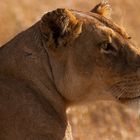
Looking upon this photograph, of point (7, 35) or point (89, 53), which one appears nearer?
point (89, 53)

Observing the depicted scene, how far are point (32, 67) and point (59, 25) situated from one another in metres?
0.34

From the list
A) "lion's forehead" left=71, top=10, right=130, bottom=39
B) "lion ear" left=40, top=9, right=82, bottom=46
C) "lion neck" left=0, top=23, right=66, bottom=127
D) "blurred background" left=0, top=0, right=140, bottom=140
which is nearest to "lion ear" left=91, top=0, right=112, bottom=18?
"lion's forehead" left=71, top=10, right=130, bottom=39

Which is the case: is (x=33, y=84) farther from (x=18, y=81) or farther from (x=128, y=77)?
(x=128, y=77)

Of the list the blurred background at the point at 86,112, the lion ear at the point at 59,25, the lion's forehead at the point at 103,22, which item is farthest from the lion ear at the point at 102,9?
the blurred background at the point at 86,112

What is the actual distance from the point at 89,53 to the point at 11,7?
15.8 feet

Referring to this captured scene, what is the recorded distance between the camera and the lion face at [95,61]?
4.82 metres

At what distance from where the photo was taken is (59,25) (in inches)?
185

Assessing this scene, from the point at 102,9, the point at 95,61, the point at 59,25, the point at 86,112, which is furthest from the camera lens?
the point at 86,112

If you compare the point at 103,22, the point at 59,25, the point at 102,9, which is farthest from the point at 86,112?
the point at 59,25

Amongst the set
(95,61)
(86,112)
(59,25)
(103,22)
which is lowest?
(86,112)

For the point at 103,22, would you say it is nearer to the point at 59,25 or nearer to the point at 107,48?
the point at 107,48

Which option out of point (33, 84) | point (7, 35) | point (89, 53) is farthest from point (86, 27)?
point (7, 35)

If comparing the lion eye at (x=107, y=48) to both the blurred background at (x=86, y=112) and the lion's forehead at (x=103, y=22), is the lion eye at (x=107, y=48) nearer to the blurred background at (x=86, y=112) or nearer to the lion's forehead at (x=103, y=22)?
the lion's forehead at (x=103, y=22)

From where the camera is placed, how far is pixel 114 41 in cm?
484
